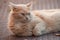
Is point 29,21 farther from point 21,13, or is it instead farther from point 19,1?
point 19,1

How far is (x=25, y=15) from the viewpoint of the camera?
6.35 feet

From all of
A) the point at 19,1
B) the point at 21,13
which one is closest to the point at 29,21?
the point at 21,13

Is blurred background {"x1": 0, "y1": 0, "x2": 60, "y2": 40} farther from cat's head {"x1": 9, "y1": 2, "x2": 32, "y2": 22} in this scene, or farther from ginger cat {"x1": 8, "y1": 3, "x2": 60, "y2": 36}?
cat's head {"x1": 9, "y1": 2, "x2": 32, "y2": 22}

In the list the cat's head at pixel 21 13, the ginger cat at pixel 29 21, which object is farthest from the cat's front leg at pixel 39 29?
the cat's head at pixel 21 13

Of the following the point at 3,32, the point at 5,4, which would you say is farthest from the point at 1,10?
the point at 3,32

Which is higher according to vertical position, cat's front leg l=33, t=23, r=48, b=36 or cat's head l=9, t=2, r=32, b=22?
cat's head l=9, t=2, r=32, b=22

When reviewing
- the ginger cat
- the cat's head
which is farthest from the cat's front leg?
the cat's head

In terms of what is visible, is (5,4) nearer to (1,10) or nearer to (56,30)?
(1,10)

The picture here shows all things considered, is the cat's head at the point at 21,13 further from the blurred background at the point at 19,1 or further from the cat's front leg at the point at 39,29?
the blurred background at the point at 19,1

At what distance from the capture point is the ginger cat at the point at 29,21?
1.94 meters

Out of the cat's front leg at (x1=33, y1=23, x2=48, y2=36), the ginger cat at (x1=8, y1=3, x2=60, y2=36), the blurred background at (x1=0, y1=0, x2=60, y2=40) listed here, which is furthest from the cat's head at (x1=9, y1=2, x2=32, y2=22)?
the blurred background at (x1=0, y1=0, x2=60, y2=40)

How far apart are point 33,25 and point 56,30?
0.30m

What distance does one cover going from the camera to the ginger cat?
1.94m

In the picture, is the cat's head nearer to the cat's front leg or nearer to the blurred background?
the cat's front leg
